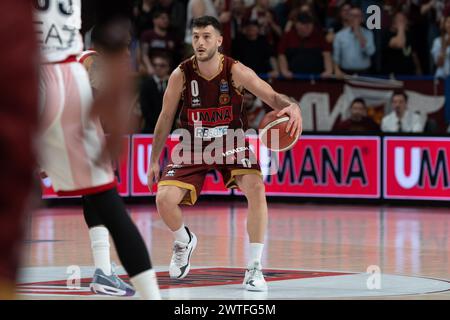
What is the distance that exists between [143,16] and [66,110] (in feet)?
37.0

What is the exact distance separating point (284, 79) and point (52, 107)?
34.7 ft

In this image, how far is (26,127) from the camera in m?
1.87

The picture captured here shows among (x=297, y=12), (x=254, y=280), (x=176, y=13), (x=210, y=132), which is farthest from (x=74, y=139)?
(x=176, y=13)

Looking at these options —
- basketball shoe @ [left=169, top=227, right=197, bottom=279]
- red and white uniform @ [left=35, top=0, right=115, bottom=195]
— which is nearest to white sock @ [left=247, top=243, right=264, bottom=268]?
basketball shoe @ [left=169, top=227, right=197, bottom=279]

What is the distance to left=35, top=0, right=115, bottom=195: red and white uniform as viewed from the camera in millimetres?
4801

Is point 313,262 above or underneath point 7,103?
underneath

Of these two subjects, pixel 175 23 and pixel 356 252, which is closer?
pixel 356 252

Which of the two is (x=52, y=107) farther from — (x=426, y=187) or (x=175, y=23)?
(x=175, y=23)

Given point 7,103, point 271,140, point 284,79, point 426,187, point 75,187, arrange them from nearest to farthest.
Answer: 1. point 7,103
2. point 75,187
3. point 271,140
4. point 426,187
5. point 284,79

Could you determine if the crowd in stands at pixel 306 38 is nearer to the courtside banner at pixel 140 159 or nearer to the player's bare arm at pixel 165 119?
the courtside banner at pixel 140 159

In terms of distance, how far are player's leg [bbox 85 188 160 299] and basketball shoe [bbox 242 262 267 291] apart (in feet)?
8.45

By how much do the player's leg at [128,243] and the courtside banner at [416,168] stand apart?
31.1ft

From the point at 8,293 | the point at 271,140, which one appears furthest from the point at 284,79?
the point at 8,293
